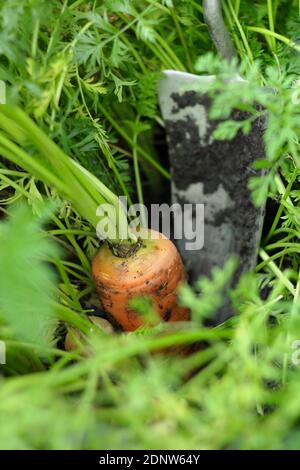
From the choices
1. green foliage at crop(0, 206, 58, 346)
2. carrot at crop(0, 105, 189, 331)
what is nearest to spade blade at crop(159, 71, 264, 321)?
carrot at crop(0, 105, 189, 331)

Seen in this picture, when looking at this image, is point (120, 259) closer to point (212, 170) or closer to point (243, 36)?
point (212, 170)

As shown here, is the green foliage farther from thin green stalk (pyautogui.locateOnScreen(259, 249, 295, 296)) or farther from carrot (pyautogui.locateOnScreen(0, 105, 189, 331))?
thin green stalk (pyautogui.locateOnScreen(259, 249, 295, 296))

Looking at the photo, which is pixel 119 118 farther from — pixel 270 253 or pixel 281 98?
pixel 281 98

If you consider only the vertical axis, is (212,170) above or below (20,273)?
below

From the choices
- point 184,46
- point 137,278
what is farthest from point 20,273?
point 184,46

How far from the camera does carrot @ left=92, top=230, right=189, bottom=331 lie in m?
1.00

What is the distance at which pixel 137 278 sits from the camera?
1.00 meters

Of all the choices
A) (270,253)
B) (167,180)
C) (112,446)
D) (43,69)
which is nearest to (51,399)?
(112,446)

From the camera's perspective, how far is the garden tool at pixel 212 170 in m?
1.04

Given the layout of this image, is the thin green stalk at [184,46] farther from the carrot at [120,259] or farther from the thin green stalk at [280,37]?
the carrot at [120,259]

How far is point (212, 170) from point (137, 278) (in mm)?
237

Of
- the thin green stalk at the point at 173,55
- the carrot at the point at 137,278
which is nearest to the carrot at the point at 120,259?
the carrot at the point at 137,278

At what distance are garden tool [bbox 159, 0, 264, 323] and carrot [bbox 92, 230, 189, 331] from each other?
108mm

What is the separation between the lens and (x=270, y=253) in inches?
45.8
